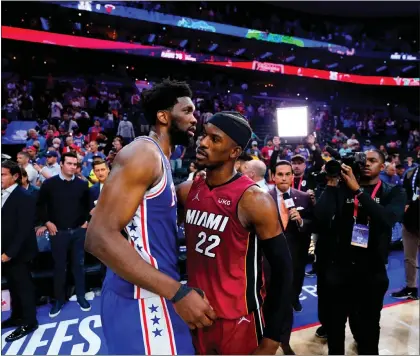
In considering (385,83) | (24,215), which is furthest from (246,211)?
(385,83)

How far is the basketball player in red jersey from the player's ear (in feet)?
0.69

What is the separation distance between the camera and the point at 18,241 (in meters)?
3.73

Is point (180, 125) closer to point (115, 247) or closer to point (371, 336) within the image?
point (115, 247)

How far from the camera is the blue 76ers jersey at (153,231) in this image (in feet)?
5.24

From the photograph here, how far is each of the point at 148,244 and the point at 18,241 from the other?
2728mm

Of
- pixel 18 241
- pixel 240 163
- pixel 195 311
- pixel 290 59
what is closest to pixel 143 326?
pixel 195 311

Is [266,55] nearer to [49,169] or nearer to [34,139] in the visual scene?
[34,139]

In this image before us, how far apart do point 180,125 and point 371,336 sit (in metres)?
Result: 2.38

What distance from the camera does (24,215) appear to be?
379cm

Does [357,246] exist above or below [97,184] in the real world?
below

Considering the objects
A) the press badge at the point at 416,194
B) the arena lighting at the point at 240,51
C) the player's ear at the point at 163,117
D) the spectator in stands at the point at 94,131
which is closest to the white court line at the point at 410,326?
the press badge at the point at 416,194

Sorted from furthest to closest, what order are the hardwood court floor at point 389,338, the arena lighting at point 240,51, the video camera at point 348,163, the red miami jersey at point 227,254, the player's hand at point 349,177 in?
1. the arena lighting at point 240,51
2. the hardwood court floor at point 389,338
3. the video camera at point 348,163
4. the player's hand at point 349,177
5. the red miami jersey at point 227,254

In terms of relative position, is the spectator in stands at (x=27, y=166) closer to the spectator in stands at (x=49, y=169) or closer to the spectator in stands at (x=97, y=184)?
the spectator in stands at (x=49, y=169)

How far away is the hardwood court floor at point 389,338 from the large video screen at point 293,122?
2.87 metres
